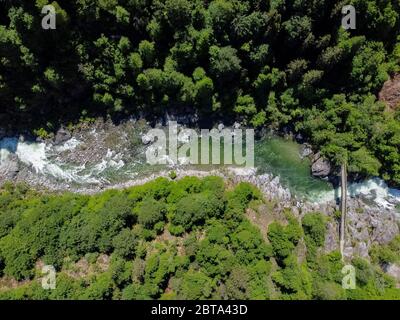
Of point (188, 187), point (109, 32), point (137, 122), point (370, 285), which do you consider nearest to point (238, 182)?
point (188, 187)

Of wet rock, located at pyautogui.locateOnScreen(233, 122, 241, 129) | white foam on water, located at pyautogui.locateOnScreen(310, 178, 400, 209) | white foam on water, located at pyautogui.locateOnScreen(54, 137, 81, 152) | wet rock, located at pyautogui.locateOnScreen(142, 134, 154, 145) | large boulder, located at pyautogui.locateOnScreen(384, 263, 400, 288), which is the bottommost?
large boulder, located at pyautogui.locateOnScreen(384, 263, 400, 288)

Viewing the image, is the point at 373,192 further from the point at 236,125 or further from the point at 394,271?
the point at 236,125

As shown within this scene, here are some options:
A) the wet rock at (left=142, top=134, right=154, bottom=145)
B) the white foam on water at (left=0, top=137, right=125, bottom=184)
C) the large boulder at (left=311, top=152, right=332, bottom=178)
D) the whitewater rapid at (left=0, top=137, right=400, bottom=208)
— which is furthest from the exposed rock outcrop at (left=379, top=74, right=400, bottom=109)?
the white foam on water at (left=0, top=137, right=125, bottom=184)

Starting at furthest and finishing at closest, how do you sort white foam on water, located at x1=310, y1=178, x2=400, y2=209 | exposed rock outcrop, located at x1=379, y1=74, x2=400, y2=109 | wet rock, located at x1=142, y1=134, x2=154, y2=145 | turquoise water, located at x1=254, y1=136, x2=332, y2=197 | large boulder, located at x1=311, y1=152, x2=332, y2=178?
wet rock, located at x1=142, y1=134, x2=154, y2=145, turquoise water, located at x1=254, y1=136, x2=332, y2=197, white foam on water, located at x1=310, y1=178, x2=400, y2=209, large boulder, located at x1=311, y1=152, x2=332, y2=178, exposed rock outcrop, located at x1=379, y1=74, x2=400, y2=109

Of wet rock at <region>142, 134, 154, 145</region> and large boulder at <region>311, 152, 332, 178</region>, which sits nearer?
large boulder at <region>311, 152, 332, 178</region>

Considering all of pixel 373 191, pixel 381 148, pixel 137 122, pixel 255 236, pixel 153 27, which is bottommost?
pixel 255 236

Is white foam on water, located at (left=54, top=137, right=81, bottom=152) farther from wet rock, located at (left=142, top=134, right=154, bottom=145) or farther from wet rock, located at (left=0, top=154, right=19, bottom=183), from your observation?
wet rock, located at (left=142, top=134, right=154, bottom=145)

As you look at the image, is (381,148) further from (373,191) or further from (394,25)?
(394,25)

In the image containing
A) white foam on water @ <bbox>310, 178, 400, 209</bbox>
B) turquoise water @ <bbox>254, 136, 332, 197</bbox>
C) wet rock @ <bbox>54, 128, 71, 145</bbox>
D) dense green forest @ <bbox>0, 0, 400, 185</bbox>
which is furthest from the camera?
wet rock @ <bbox>54, 128, 71, 145</bbox>
